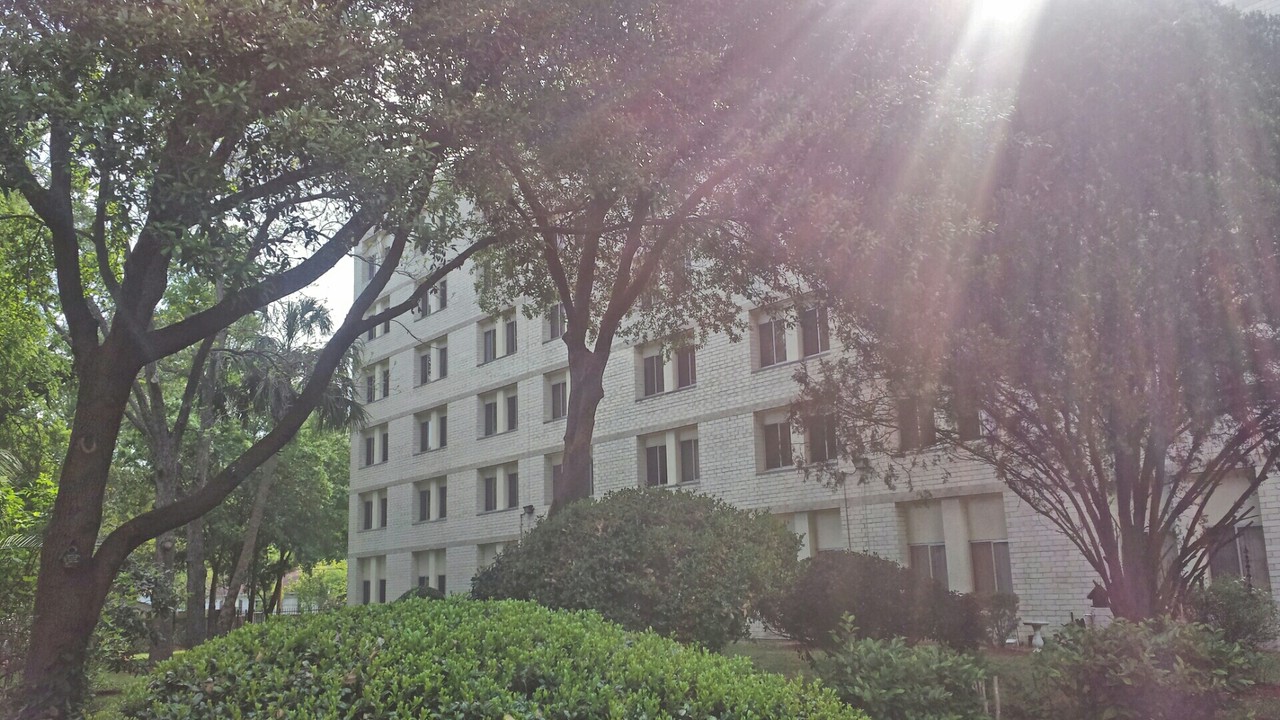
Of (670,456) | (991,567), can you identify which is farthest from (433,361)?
(991,567)

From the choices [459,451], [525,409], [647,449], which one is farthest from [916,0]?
[459,451]

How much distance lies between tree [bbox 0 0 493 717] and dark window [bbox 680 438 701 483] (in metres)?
17.3

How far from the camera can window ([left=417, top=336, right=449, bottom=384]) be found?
124 ft

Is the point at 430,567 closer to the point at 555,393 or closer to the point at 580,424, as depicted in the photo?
the point at 555,393

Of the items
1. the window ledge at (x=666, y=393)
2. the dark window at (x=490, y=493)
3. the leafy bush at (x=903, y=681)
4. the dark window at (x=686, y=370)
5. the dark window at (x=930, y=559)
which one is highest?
the dark window at (x=686, y=370)

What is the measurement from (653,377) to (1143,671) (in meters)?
21.5

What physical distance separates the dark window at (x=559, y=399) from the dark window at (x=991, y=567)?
14.3 m

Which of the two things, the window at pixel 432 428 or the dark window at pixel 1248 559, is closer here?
the dark window at pixel 1248 559

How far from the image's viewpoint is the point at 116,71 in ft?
29.1

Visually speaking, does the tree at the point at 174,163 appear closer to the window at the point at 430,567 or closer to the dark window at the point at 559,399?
the dark window at the point at 559,399

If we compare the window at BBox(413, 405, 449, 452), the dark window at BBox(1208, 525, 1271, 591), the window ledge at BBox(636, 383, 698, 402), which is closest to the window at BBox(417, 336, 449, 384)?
the window at BBox(413, 405, 449, 452)

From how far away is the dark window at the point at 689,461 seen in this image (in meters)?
26.4

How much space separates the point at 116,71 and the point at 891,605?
366 inches

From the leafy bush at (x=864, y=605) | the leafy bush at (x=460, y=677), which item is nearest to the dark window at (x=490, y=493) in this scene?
the leafy bush at (x=864, y=605)
